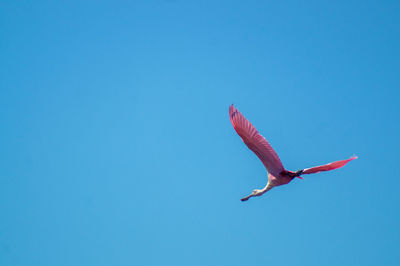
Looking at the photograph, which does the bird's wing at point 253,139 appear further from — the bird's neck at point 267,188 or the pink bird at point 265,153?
the bird's neck at point 267,188

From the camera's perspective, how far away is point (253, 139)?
12.0m

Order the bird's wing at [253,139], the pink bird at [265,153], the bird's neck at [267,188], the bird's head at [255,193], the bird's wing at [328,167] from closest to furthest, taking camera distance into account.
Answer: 1. the bird's wing at [328,167]
2. the pink bird at [265,153]
3. the bird's wing at [253,139]
4. the bird's neck at [267,188]
5. the bird's head at [255,193]

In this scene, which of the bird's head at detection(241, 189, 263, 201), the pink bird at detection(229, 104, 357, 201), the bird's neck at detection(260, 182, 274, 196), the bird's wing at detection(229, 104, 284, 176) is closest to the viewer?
the pink bird at detection(229, 104, 357, 201)

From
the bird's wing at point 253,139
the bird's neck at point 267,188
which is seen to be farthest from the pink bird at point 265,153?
the bird's neck at point 267,188

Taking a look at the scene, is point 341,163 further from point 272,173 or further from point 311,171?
point 272,173

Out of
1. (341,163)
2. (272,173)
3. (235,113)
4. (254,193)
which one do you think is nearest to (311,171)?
(341,163)

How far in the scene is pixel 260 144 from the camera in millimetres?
12086

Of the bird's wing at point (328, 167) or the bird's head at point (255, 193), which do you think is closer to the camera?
the bird's wing at point (328, 167)

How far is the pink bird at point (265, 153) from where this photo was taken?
11564 mm

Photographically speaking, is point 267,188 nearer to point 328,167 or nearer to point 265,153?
point 265,153

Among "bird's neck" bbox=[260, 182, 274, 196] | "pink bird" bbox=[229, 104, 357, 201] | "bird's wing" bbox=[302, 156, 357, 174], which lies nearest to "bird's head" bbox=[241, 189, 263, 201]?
"bird's neck" bbox=[260, 182, 274, 196]

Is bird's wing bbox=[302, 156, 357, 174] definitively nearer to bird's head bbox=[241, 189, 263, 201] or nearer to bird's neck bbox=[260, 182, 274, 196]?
bird's neck bbox=[260, 182, 274, 196]

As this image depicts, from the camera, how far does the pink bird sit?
37.9 feet

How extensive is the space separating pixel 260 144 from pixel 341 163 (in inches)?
99.2
